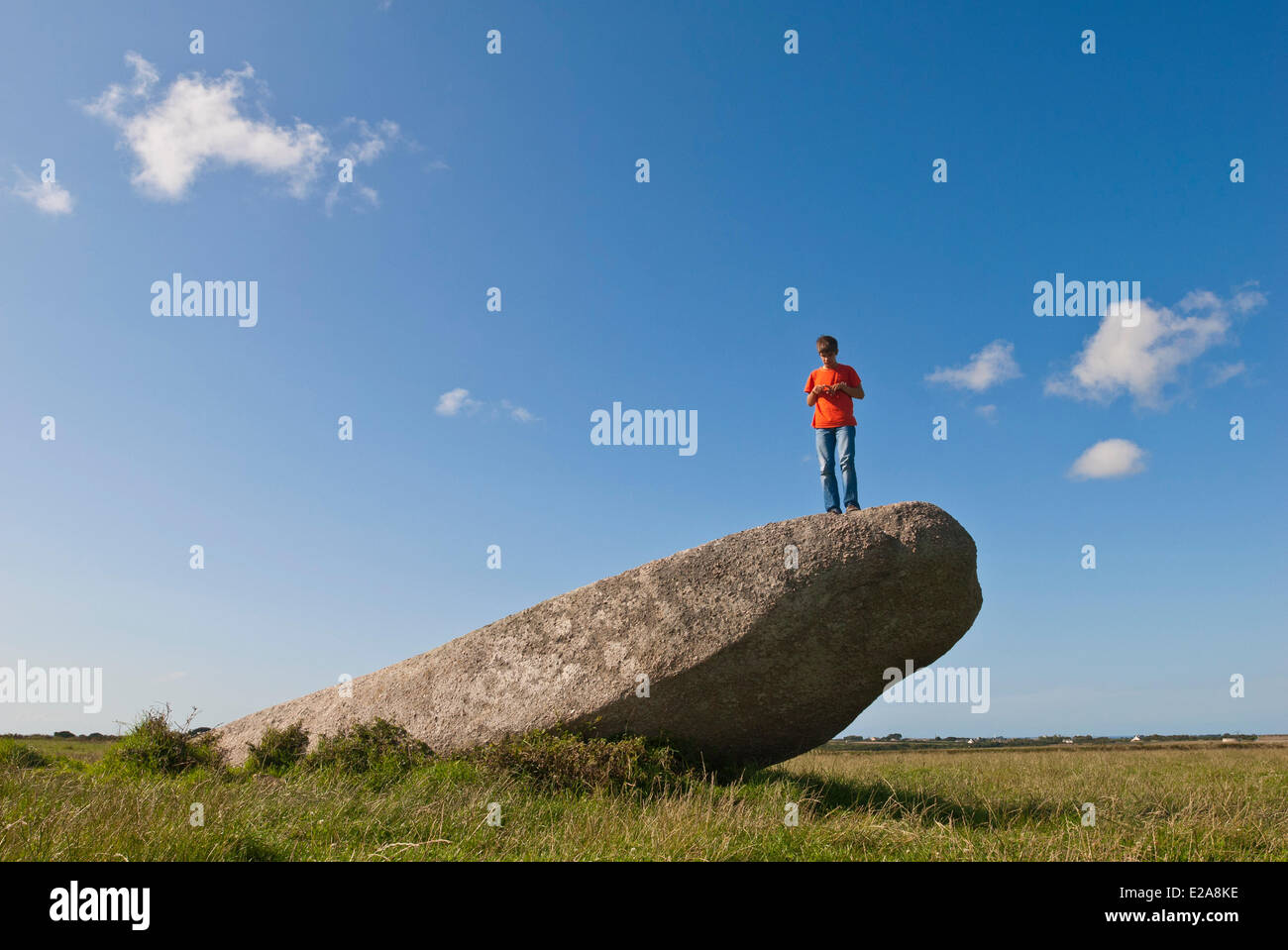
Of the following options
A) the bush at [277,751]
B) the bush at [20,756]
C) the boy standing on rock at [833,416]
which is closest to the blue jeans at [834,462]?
the boy standing on rock at [833,416]

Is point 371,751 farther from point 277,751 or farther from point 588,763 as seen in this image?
point 588,763

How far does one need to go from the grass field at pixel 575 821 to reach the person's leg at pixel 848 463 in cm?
404

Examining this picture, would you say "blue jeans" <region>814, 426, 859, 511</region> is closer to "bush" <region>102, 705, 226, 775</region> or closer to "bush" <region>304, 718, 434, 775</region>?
"bush" <region>304, 718, 434, 775</region>

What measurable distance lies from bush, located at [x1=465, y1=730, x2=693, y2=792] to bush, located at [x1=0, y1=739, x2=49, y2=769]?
9.85 m

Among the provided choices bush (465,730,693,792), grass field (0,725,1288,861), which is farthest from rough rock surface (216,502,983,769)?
grass field (0,725,1288,861)

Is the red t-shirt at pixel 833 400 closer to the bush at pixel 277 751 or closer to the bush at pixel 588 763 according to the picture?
the bush at pixel 588 763

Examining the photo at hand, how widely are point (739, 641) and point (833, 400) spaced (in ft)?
12.1

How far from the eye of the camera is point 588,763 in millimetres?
10617

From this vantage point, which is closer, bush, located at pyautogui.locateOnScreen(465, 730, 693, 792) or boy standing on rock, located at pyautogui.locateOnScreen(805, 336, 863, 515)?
bush, located at pyautogui.locateOnScreen(465, 730, 693, 792)

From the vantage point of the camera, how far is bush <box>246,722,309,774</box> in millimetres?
12516

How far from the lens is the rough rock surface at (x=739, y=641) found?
10945 mm

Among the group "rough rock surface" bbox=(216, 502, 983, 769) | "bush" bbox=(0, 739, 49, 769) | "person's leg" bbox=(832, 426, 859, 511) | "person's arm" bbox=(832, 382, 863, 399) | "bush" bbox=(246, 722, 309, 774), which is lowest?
"bush" bbox=(0, 739, 49, 769)
